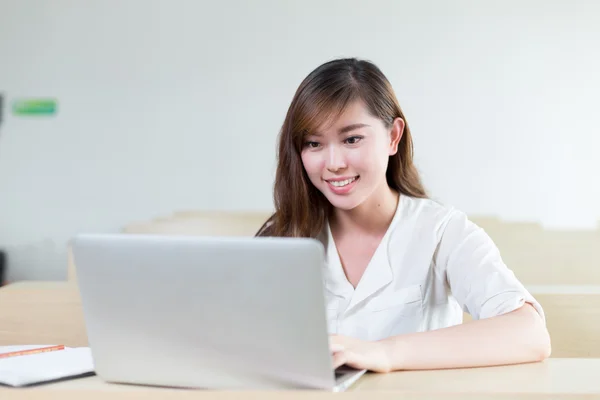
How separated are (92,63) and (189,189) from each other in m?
1.01

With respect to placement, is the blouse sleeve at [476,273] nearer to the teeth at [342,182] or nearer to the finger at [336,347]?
the teeth at [342,182]

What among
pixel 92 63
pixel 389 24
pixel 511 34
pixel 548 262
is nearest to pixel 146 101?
pixel 92 63

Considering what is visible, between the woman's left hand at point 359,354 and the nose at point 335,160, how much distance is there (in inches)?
17.9

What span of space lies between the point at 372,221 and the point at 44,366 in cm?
75

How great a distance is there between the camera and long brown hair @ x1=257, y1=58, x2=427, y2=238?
1513 mm

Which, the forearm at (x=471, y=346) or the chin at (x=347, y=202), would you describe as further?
the chin at (x=347, y=202)

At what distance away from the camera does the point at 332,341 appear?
106 cm

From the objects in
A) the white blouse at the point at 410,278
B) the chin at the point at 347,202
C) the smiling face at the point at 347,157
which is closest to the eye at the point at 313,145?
the smiling face at the point at 347,157

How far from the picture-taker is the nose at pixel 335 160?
4.88ft

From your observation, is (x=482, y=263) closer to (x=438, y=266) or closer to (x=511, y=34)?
(x=438, y=266)

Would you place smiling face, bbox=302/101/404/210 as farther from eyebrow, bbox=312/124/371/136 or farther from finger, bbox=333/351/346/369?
finger, bbox=333/351/346/369

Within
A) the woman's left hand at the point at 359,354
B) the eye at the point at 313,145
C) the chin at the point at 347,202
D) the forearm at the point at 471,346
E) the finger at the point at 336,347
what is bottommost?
the forearm at the point at 471,346

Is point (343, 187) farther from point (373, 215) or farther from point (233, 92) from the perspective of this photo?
point (233, 92)

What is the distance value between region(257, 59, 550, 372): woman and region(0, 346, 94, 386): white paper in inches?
20.5
